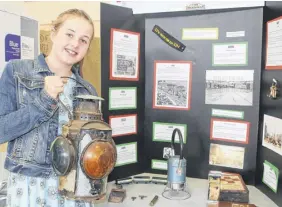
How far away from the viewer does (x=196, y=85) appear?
4.91ft

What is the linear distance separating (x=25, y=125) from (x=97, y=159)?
0.26m

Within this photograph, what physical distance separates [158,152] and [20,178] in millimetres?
756

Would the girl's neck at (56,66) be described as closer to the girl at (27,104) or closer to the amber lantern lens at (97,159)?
the girl at (27,104)

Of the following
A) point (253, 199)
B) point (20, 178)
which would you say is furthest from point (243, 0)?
point (20, 178)

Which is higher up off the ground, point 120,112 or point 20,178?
point 120,112

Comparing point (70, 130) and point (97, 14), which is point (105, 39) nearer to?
point (97, 14)

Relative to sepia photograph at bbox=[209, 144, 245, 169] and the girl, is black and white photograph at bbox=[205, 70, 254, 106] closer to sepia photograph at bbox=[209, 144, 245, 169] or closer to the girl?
sepia photograph at bbox=[209, 144, 245, 169]

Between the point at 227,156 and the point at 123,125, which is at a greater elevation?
the point at 123,125

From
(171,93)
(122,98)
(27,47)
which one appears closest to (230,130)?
(171,93)

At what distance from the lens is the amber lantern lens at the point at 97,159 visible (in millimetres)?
792

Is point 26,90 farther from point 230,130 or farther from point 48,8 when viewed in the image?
point 48,8

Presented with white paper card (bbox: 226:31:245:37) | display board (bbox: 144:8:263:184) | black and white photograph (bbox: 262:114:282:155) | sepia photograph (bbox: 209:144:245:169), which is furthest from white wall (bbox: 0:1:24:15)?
black and white photograph (bbox: 262:114:282:155)

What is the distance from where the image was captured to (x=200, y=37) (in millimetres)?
1471

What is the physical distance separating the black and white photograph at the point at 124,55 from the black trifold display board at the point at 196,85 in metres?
0.02
